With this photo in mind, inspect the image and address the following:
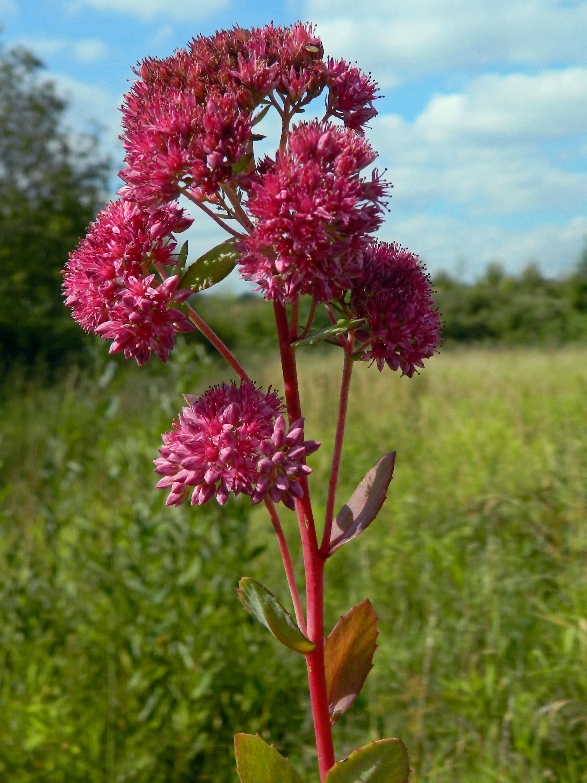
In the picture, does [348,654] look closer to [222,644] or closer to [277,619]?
[277,619]

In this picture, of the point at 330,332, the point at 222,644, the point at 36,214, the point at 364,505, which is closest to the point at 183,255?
the point at 330,332

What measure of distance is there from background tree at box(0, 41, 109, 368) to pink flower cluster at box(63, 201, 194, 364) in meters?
15.0

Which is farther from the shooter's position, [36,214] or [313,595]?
[36,214]

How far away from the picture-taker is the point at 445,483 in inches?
209

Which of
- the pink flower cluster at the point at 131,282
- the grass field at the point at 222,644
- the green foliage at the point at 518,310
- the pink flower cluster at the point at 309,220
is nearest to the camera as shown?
the pink flower cluster at the point at 309,220

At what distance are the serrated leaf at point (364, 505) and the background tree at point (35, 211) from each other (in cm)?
1515

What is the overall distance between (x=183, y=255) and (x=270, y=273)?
229 mm

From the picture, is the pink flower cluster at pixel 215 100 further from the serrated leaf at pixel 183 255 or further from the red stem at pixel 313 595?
the red stem at pixel 313 595

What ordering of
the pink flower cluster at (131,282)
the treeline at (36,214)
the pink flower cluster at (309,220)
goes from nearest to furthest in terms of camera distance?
the pink flower cluster at (309,220) < the pink flower cluster at (131,282) < the treeline at (36,214)

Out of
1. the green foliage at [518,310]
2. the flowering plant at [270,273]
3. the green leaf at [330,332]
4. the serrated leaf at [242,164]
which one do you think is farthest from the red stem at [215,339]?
the green foliage at [518,310]

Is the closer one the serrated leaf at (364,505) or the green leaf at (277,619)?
the green leaf at (277,619)

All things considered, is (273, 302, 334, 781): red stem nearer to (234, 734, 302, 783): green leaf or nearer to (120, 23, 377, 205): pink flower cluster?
(234, 734, 302, 783): green leaf

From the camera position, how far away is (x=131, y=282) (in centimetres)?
115

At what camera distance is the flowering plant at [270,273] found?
1075 millimetres
